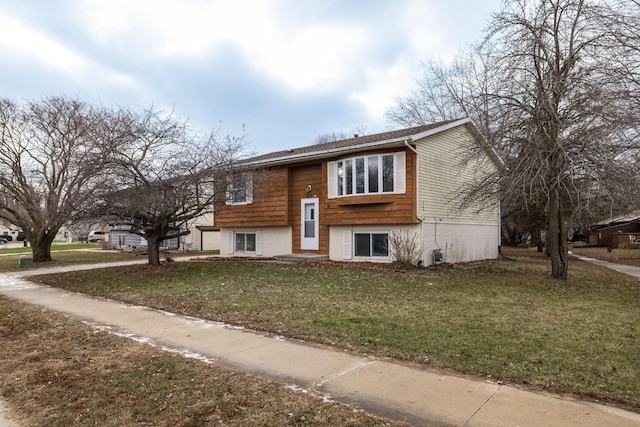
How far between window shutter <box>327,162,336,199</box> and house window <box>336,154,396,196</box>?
252 mm

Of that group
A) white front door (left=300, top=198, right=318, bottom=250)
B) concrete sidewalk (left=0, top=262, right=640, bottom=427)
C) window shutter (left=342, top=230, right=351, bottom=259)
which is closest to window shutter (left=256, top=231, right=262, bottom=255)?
white front door (left=300, top=198, right=318, bottom=250)

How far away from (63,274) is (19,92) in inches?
428

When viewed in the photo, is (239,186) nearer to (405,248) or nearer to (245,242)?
(245,242)

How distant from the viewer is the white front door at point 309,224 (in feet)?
57.1

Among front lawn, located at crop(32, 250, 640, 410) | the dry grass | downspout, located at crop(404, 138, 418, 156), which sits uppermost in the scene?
downspout, located at crop(404, 138, 418, 156)

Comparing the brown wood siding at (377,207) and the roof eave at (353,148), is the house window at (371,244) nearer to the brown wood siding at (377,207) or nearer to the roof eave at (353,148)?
the brown wood siding at (377,207)

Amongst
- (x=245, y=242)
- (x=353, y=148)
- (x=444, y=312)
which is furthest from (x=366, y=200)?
(x=444, y=312)

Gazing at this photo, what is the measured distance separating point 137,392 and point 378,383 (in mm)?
2355

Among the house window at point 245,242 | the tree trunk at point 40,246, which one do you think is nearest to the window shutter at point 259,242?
the house window at point 245,242

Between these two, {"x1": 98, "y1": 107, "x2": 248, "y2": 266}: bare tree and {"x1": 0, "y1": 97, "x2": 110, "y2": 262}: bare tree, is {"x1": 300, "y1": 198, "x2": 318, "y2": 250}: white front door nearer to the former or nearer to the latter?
{"x1": 98, "y1": 107, "x2": 248, "y2": 266}: bare tree

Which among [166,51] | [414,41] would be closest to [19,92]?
[166,51]

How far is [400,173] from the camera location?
1481cm

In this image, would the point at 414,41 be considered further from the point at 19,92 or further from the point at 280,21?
the point at 19,92

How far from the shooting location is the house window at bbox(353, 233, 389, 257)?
51.2 ft
